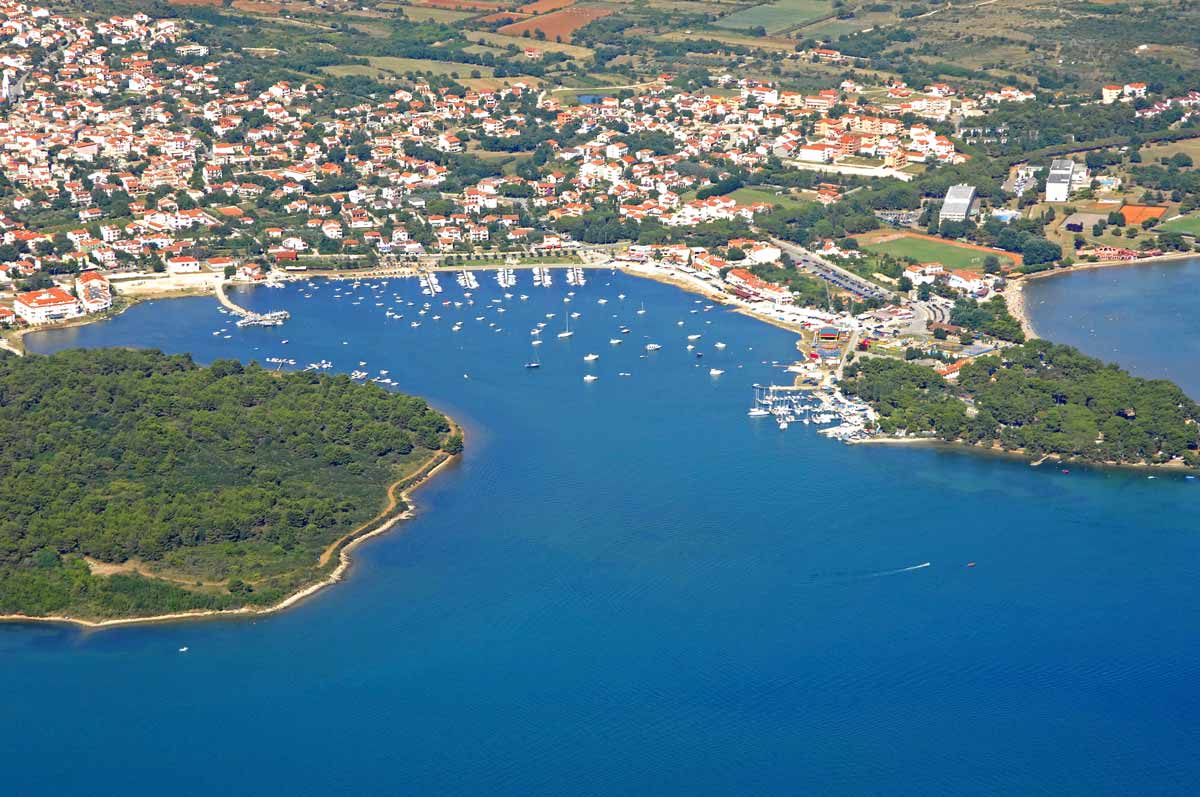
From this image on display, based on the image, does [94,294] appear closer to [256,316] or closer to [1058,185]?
[256,316]

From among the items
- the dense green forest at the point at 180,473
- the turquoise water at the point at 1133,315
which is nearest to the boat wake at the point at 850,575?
the dense green forest at the point at 180,473

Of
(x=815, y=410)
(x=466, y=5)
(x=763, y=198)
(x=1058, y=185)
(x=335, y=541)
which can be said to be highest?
(x=466, y=5)

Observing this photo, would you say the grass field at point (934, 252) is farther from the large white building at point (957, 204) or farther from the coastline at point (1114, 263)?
the large white building at point (957, 204)

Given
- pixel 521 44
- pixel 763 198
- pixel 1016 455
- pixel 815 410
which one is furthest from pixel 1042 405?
pixel 521 44

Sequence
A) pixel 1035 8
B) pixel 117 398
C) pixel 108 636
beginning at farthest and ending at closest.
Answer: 1. pixel 1035 8
2. pixel 117 398
3. pixel 108 636

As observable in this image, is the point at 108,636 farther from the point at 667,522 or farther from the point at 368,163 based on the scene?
the point at 368,163

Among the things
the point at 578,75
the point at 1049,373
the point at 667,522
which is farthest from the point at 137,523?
the point at 578,75
